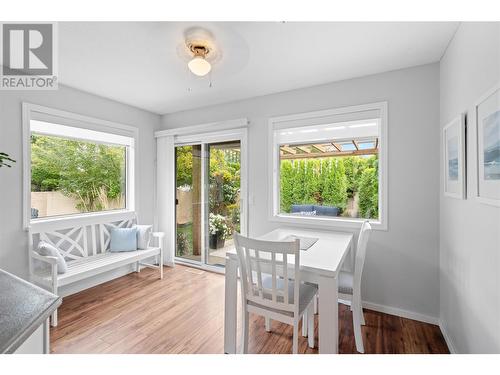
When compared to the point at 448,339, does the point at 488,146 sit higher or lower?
higher

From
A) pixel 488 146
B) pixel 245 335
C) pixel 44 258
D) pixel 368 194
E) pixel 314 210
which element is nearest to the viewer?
pixel 488 146

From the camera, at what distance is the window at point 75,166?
2.76 metres

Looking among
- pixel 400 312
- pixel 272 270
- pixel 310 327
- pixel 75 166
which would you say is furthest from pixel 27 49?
pixel 400 312

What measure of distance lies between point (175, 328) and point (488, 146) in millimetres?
2617

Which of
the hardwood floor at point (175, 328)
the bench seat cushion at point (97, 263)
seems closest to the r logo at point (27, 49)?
the bench seat cushion at point (97, 263)

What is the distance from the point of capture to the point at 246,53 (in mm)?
2129

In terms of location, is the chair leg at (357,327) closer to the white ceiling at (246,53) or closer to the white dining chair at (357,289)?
the white dining chair at (357,289)

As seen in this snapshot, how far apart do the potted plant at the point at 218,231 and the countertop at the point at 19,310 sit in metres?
2.64

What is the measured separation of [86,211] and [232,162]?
2081mm

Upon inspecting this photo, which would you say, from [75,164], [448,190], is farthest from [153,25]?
[448,190]

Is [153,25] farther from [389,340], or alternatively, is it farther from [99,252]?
[389,340]

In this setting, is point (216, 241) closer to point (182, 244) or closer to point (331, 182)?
point (182, 244)

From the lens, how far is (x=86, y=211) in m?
3.30

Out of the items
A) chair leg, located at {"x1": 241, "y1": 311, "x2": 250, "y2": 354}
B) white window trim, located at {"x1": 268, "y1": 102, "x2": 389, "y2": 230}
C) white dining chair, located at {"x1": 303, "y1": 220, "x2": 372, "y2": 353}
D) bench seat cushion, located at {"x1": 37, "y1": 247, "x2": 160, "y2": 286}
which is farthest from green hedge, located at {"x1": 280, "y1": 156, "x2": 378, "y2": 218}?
bench seat cushion, located at {"x1": 37, "y1": 247, "x2": 160, "y2": 286}
